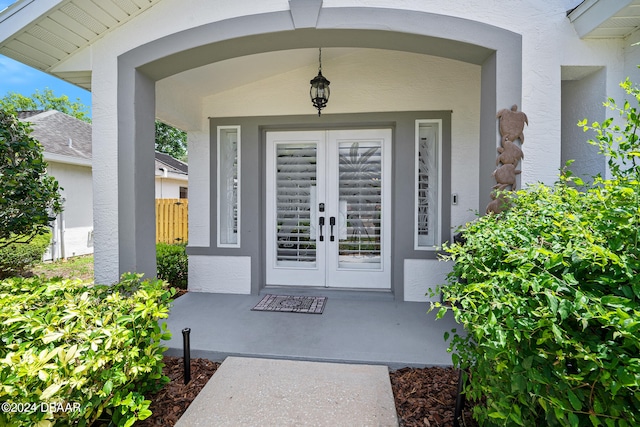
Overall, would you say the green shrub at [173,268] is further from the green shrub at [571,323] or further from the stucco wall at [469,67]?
the green shrub at [571,323]

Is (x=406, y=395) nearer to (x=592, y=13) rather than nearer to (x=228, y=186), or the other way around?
(x=592, y=13)

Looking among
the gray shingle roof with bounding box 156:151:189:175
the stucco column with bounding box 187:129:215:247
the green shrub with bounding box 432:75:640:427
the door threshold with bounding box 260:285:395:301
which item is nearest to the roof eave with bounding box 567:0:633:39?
the green shrub with bounding box 432:75:640:427

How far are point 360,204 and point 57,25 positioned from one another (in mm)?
3883

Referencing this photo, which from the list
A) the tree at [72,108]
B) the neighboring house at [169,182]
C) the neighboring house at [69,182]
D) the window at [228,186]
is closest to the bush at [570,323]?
the window at [228,186]

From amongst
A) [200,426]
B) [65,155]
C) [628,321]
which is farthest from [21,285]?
[65,155]

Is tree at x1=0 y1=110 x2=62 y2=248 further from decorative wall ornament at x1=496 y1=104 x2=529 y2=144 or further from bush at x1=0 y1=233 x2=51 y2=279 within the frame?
decorative wall ornament at x1=496 y1=104 x2=529 y2=144

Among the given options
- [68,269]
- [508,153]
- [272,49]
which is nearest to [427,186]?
[508,153]

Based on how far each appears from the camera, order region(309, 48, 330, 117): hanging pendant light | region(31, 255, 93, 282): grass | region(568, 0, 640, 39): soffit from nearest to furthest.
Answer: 1. region(568, 0, 640, 39): soffit
2. region(309, 48, 330, 117): hanging pendant light
3. region(31, 255, 93, 282): grass

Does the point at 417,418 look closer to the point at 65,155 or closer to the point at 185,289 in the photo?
the point at 185,289

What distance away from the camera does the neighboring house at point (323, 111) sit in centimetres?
269

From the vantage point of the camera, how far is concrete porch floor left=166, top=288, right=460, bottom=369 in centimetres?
280

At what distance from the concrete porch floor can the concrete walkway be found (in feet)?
0.60

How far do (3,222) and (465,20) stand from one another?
5.06 metres

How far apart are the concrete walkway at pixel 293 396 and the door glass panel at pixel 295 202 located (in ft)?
7.34
